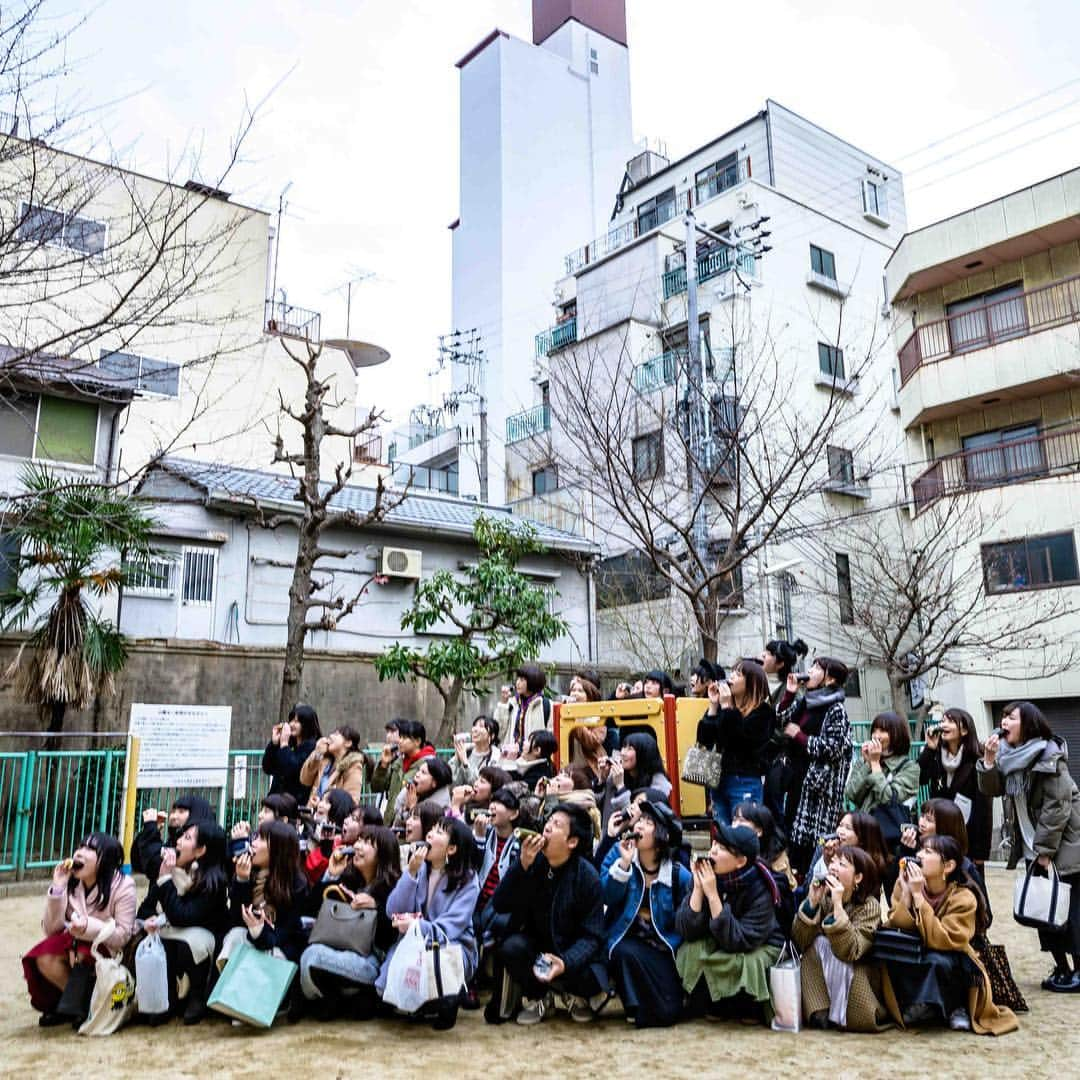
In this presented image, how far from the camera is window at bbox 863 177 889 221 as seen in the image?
27453 mm

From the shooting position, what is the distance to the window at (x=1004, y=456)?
61.5 feet

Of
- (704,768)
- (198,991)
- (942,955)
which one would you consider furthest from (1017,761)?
(198,991)

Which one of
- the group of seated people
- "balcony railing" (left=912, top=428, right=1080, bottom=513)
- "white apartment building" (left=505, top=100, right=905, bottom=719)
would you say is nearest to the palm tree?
the group of seated people

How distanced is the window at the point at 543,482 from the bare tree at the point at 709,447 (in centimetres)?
127

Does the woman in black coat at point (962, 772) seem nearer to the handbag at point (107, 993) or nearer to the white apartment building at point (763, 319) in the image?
the handbag at point (107, 993)

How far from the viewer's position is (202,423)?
21.2 meters

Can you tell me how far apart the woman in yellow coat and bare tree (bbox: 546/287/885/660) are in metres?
6.73

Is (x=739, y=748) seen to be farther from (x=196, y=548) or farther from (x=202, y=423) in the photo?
(x=202, y=423)

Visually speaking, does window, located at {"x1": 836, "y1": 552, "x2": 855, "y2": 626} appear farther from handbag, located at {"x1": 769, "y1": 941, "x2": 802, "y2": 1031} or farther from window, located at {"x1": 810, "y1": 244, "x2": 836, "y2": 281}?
handbag, located at {"x1": 769, "y1": 941, "x2": 802, "y2": 1031}

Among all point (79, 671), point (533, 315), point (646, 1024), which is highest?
point (533, 315)

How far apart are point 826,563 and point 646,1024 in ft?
57.4

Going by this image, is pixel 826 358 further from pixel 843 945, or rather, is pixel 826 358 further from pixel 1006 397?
pixel 843 945

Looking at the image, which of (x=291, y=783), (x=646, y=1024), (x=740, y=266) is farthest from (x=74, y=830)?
(x=740, y=266)

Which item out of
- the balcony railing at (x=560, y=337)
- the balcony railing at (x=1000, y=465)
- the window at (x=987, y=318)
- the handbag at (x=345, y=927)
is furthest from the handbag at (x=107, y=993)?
the balcony railing at (x=560, y=337)
